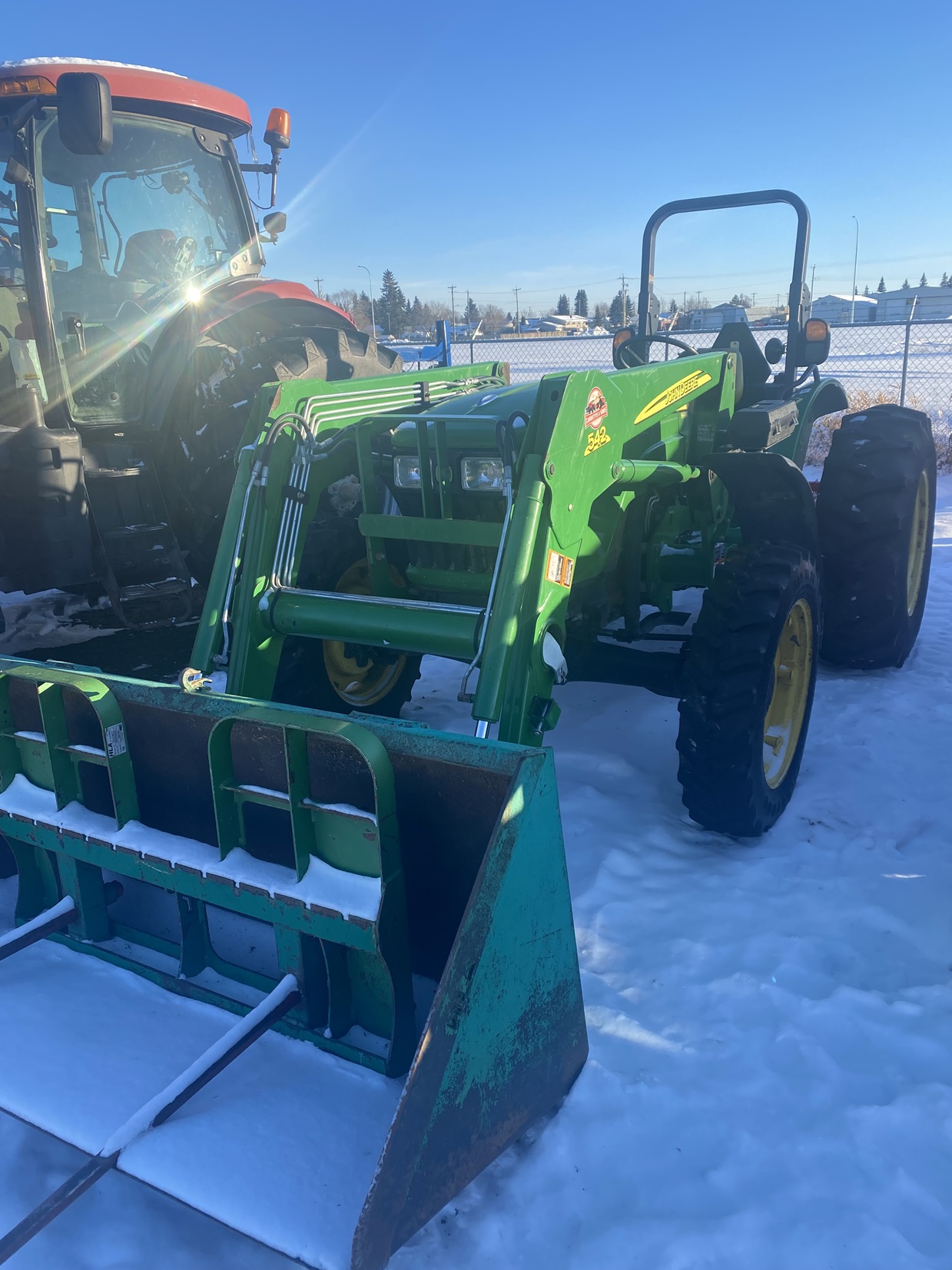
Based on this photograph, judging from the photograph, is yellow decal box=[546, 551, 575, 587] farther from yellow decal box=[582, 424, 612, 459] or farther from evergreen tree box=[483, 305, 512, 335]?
evergreen tree box=[483, 305, 512, 335]

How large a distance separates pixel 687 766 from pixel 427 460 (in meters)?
1.40

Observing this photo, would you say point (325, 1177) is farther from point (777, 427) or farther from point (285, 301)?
point (285, 301)

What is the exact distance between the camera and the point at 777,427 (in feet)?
13.2

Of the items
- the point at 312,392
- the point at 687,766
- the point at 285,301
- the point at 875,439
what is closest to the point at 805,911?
the point at 687,766

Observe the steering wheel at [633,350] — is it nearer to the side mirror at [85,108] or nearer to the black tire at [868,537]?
the black tire at [868,537]

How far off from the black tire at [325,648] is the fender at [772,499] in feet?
5.07

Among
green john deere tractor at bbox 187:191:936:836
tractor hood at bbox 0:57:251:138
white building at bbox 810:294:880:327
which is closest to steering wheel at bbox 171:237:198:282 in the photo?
tractor hood at bbox 0:57:251:138

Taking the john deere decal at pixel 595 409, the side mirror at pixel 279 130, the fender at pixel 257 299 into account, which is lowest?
the john deere decal at pixel 595 409

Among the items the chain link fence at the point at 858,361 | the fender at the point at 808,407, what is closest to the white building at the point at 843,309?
the chain link fence at the point at 858,361

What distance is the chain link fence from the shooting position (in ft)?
38.4

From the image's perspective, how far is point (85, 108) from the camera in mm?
3617

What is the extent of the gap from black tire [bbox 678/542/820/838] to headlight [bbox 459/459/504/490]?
85cm

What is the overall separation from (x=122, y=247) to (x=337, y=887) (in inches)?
176

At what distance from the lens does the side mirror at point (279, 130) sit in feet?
18.0
